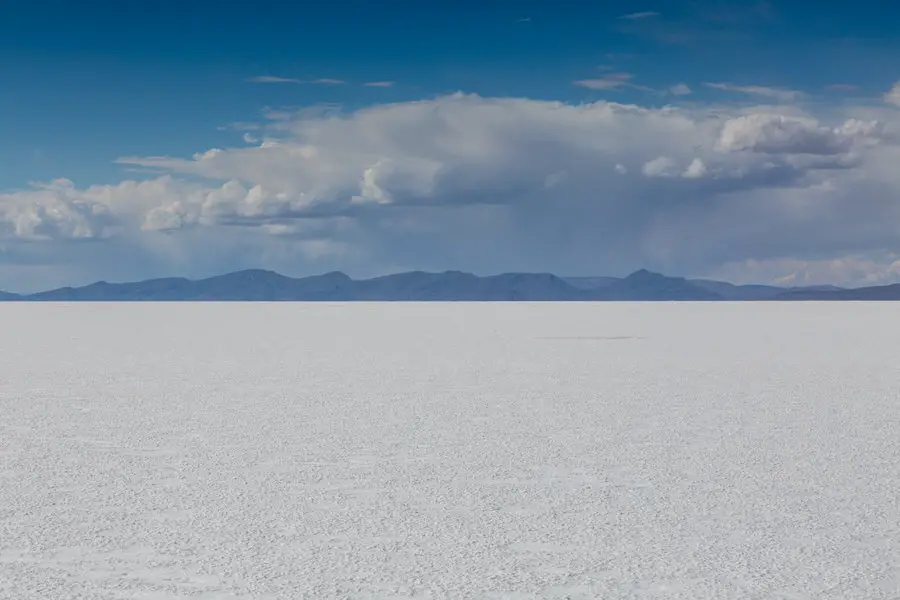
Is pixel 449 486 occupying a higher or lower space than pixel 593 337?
lower

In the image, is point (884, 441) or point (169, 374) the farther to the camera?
point (169, 374)

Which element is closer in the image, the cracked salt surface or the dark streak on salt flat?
the cracked salt surface

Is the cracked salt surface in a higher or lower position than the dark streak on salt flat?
lower

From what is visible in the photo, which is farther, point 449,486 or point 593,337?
point 593,337

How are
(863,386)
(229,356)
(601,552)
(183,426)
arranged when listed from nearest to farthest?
(601,552)
(183,426)
(863,386)
(229,356)

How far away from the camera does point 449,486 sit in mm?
6160

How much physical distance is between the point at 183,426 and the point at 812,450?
5265 millimetres

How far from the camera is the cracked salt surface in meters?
4.26

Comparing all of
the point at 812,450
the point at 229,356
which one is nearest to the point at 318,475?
the point at 812,450

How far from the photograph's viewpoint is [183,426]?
873 centimetres

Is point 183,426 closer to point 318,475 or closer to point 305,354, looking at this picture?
point 318,475

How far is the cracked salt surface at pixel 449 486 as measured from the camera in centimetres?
426

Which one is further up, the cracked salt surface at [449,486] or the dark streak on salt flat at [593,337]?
the dark streak on salt flat at [593,337]

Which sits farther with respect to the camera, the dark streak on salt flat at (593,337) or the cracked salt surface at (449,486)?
the dark streak on salt flat at (593,337)
